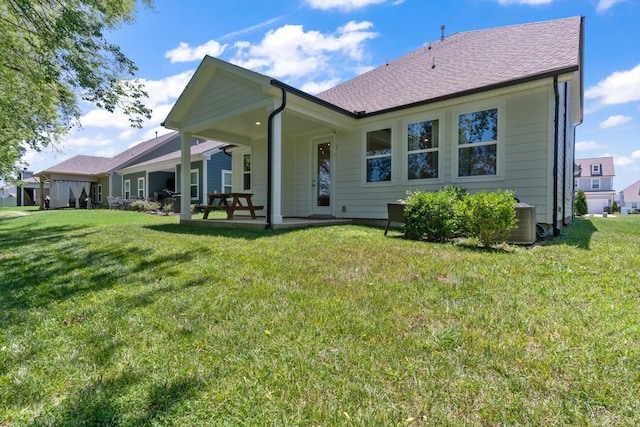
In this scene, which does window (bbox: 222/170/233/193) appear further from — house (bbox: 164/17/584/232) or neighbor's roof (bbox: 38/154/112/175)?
neighbor's roof (bbox: 38/154/112/175)

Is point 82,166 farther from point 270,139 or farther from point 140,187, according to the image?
point 270,139

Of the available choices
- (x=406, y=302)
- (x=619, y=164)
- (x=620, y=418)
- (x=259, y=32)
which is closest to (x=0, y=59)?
(x=259, y=32)

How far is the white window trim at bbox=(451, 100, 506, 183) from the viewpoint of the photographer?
653cm

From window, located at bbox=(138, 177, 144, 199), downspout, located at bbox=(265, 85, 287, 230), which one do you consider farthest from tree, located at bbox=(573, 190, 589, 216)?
window, located at bbox=(138, 177, 144, 199)

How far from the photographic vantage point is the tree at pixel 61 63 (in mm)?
7492

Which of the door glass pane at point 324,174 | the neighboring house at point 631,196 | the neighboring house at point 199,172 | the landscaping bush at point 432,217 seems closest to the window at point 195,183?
the neighboring house at point 199,172

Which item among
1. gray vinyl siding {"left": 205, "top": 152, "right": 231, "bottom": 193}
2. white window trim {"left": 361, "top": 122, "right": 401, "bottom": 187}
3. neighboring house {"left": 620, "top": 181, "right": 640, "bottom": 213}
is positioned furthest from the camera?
neighboring house {"left": 620, "top": 181, "right": 640, "bottom": 213}

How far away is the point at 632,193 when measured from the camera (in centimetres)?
4969

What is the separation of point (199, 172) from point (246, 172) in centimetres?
633

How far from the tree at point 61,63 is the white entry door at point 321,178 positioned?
17.6 feet

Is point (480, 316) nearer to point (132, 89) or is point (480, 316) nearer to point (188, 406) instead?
point (188, 406)

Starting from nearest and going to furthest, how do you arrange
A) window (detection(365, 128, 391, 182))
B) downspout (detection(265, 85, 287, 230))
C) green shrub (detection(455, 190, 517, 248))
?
green shrub (detection(455, 190, 517, 248)), downspout (detection(265, 85, 287, 230)), window (detection(365, 128, 391, 182))

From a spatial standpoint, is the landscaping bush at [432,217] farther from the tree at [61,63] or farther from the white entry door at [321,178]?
the tree at [61,63]

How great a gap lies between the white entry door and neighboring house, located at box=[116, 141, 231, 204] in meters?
6.57
